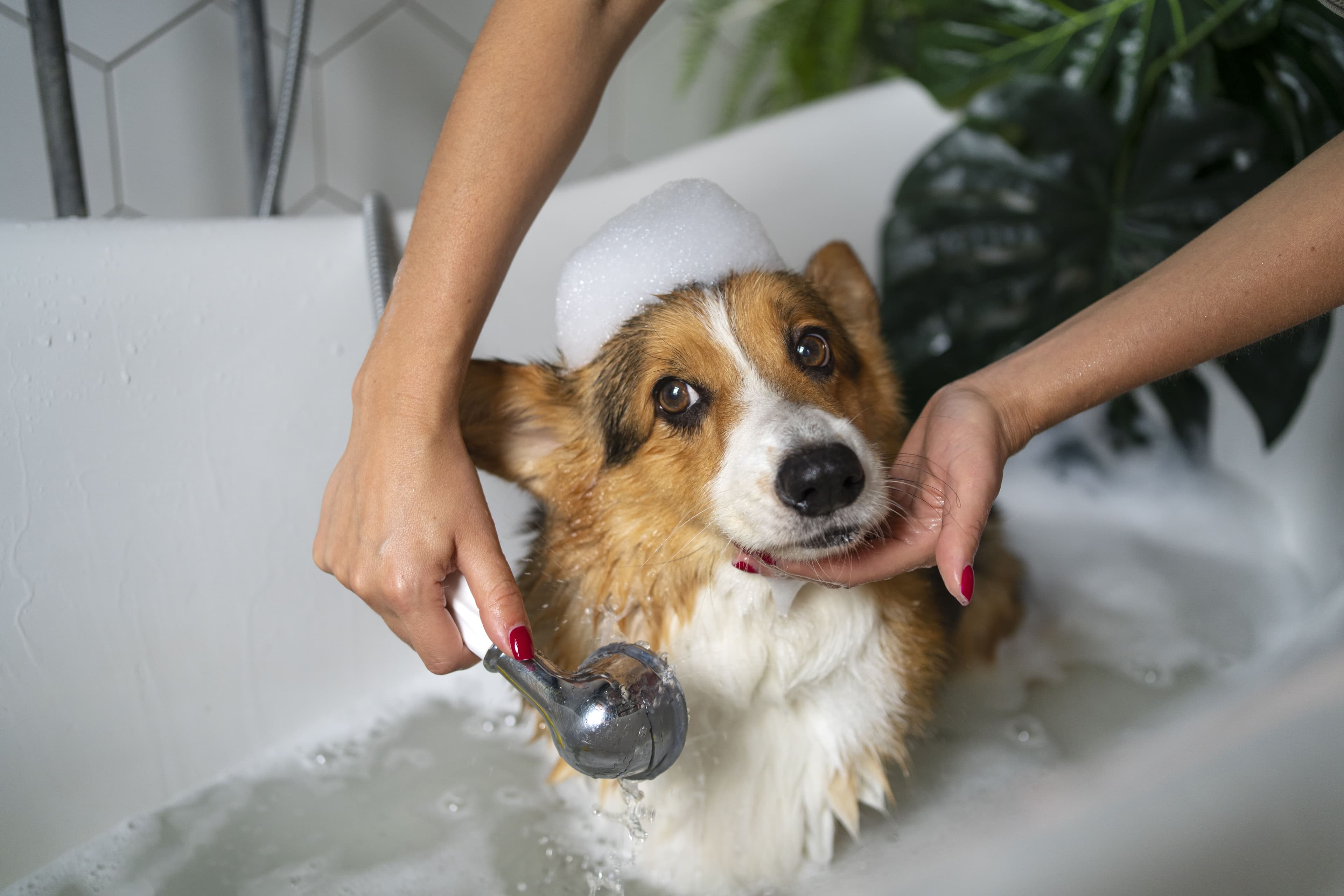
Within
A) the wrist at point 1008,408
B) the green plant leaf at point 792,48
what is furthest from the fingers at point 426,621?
the green plant leaf at point 792,48

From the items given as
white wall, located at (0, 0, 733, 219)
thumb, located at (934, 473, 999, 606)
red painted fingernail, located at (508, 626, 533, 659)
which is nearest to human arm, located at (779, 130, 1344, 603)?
thumb, located at (934, 473, 999, 606)

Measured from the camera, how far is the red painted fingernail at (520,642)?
924mm

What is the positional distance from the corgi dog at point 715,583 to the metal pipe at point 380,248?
33 cm

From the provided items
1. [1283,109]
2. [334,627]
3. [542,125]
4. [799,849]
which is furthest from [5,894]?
[1283,109]

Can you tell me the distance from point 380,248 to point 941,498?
3.11 ft

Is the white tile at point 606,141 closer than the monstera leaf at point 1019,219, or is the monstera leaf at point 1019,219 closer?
the monstera leaf at point 1019,219

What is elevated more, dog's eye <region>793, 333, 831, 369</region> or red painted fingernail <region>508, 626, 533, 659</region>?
dog's eye <region>793, 333, 831, 369</region>

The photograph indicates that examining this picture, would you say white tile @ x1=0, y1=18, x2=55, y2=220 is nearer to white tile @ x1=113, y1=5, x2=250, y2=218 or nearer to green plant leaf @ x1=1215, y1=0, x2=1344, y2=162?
white tile @ x1=113, y1=5, x2=250, y2=218

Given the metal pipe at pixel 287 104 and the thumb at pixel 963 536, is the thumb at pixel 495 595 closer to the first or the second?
the thumb at pixel 963 536

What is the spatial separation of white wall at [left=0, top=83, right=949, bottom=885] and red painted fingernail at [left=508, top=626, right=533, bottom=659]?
334 mm

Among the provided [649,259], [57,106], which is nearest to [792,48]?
[649,259]

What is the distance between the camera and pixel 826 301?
1354 millimetres

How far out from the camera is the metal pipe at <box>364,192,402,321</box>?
4.73 feet

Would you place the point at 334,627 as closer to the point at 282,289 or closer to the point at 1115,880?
the point at 282,289
